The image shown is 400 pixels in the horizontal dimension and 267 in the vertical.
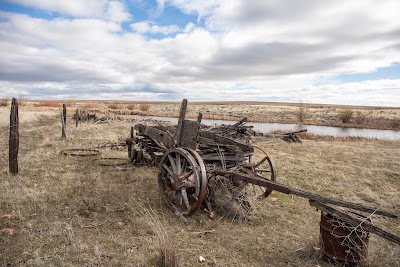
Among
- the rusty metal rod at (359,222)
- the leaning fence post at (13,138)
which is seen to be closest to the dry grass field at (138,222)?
the leaning fence post at (13,138)

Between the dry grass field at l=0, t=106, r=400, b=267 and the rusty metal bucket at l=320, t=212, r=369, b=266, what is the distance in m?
0.17

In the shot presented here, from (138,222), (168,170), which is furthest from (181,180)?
(138,222)

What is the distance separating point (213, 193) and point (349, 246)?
287 cm

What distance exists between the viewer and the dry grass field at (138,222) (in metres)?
4.27

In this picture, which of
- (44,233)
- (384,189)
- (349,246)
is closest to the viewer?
(349,246)

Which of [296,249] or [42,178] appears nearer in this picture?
[296,249]

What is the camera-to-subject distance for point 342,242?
13.1 feet

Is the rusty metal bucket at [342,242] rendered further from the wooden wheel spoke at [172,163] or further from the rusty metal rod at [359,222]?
the wooden wheel spoke at [172,163]

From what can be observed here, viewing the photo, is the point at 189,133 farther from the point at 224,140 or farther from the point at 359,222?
the point at 359,222

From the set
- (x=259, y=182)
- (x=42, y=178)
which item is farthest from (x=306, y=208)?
(x=42, y=178)

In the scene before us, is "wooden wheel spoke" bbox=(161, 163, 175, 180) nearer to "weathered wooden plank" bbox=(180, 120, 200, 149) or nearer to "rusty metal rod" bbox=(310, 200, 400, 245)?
"weathered wooden plank" bbox=(180, 120, 200, 149)

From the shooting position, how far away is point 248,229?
5.45 meters

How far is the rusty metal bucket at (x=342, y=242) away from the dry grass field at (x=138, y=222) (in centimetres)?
17

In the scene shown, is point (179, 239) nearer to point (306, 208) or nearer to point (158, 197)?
point (158, 197)
